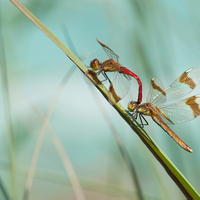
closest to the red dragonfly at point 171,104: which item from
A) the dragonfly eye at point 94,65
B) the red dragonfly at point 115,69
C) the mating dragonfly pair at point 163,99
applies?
the mating dragonfly pair at point 163,99

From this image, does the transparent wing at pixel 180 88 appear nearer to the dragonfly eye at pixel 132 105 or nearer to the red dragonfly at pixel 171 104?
the red dragonfly at pixel 171 104

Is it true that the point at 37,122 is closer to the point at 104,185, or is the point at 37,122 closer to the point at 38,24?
the point at 104,185

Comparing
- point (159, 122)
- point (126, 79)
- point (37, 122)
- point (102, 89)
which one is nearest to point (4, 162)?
point (37, 122)

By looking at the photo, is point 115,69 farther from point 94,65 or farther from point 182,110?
point 182,110

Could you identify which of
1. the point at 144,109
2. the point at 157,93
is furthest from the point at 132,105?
the point at 157,93

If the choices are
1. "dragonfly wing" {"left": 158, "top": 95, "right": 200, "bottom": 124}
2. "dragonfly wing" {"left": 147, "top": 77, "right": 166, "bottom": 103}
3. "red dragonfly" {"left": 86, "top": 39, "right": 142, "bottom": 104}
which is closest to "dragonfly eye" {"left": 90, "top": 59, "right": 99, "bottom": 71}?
"red dragonfly" {"left": 86, "top": 39, "right": 142, "bottom": 104}

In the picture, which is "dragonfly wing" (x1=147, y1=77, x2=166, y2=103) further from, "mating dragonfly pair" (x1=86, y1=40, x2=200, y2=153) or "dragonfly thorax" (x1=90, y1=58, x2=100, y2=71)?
"dragonfly thorax" (x1=90, y1=58, x2=100, y2=71)
